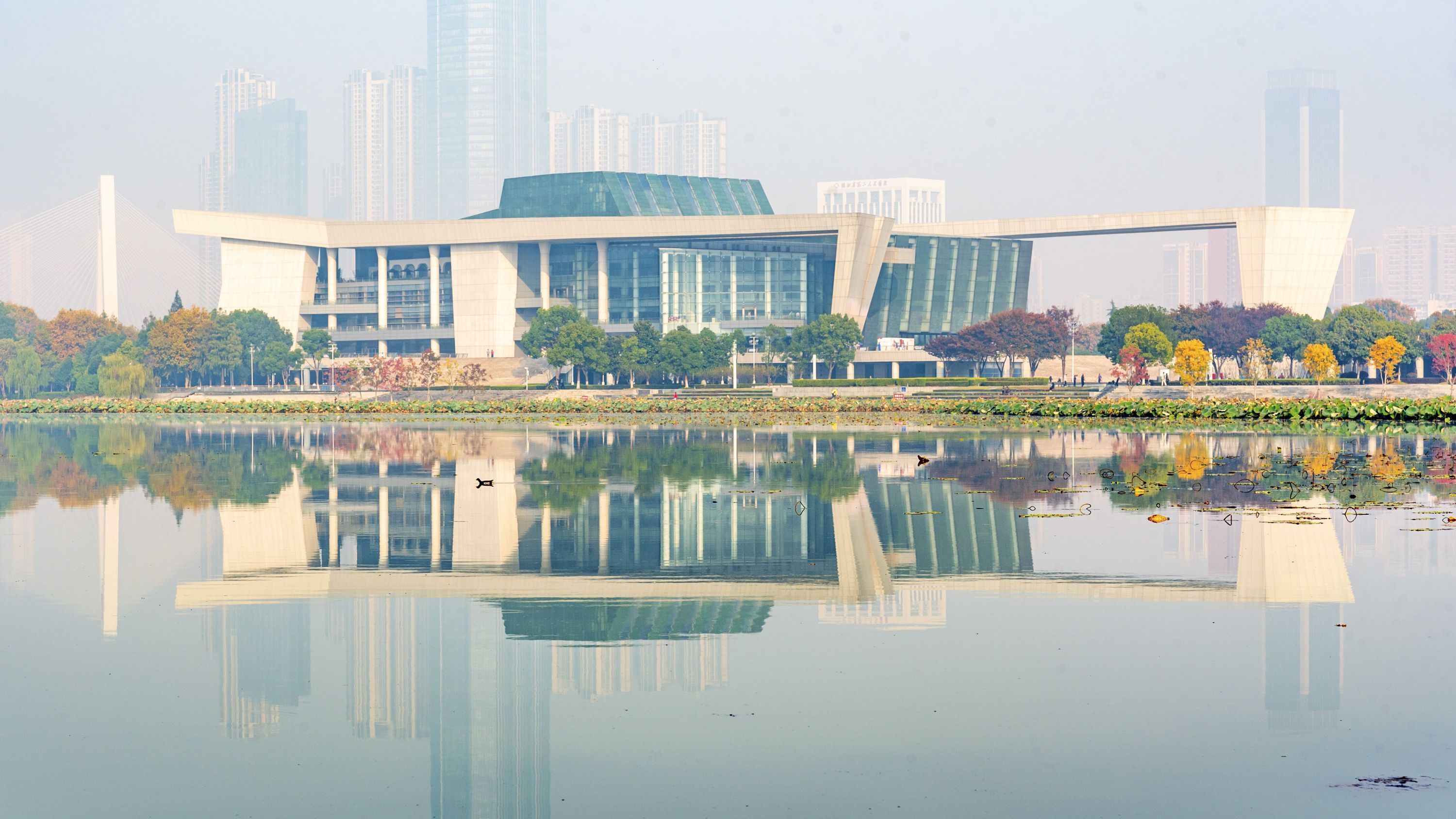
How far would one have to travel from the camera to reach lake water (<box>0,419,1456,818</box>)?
8922 mm

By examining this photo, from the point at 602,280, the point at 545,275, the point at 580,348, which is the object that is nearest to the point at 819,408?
the point at 580,348

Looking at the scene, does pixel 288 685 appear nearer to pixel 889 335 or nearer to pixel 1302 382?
pixel 1302 382

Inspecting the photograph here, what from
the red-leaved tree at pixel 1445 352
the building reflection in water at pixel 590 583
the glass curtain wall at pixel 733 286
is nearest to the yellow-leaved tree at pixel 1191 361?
the red-leaved tree at pixel 1445 352

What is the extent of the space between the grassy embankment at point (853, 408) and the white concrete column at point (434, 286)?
114ft

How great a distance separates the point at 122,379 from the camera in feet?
324

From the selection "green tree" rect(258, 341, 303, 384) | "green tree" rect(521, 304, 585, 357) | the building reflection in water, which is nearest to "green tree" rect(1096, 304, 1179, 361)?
"green tree" rect(521, 304, 585, 357)

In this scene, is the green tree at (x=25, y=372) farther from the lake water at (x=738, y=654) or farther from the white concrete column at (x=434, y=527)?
the white concrete column at (x=434, y=527)

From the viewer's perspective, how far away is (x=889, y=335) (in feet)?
421

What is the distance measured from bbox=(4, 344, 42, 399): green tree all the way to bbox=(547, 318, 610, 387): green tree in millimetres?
49388

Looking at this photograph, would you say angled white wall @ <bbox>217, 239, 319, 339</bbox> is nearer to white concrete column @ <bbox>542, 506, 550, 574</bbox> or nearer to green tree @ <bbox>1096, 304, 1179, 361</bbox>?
green tree @ <bbox>1096, 304, 1179, 361</bbox>

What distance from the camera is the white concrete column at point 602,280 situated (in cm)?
12125

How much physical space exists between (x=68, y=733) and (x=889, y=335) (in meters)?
120

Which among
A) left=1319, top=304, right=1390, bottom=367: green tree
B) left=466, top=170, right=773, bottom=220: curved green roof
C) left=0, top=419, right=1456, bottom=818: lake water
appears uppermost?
left=466, top=170, right=773, bottom=220: curved green roof

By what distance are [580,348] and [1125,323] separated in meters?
38.1
